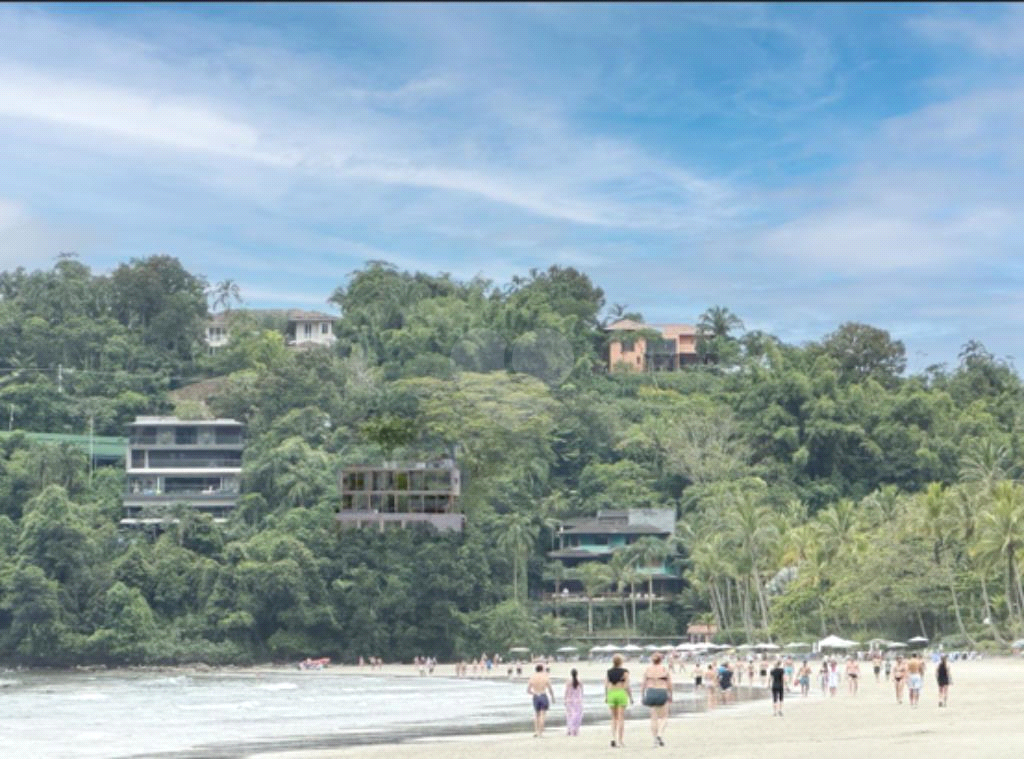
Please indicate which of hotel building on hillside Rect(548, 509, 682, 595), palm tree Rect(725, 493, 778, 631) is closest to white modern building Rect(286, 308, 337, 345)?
hotel building on hillside Rect(548, 509, 682, 595)

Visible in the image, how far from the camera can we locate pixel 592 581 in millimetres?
97875

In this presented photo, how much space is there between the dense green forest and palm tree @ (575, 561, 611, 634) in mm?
194

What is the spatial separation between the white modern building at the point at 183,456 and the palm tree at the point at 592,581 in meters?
Result: 25.5

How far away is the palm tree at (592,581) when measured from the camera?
97.6 metres

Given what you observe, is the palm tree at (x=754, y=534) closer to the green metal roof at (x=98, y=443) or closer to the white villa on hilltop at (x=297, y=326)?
the green metal roof at (x=98, y=443)

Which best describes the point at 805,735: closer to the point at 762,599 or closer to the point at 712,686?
the point at 712,686

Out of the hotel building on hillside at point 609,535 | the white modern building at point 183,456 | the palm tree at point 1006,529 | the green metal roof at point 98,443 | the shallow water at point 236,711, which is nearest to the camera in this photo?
the shallow water at point 236,711

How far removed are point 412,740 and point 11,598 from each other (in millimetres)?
58966

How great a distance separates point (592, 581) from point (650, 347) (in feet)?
155

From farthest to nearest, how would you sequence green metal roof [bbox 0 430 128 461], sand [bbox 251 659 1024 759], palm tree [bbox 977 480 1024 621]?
green metal roof [bbox 0 430 128 461]
palm tree [bbox 977 480 1024 621]
sand [bbox 251 659 1024 759]

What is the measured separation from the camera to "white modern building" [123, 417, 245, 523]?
360ft

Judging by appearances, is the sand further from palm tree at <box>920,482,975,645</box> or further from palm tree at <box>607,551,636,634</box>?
palm tree at <box>607,551,636,634</box>

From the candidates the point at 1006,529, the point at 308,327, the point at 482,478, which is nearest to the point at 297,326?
the point at 308,327

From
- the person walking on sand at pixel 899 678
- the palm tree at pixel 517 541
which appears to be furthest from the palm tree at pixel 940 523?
the person walking on sand at pixel 899 678
